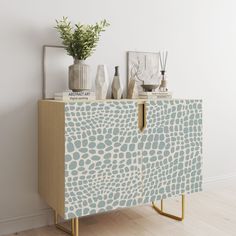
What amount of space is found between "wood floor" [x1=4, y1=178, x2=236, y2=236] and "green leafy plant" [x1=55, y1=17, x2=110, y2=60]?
123cm

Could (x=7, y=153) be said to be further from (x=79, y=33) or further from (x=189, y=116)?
(x=189, y=116)

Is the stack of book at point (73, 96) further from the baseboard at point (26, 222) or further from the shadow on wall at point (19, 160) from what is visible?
the baseboard at point (26, 222)

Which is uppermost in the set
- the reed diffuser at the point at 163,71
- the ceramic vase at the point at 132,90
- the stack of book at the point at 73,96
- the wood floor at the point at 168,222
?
the reed diffuser at the point at 163,71

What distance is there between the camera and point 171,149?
2381 mm

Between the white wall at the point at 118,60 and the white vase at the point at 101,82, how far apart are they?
145 mm

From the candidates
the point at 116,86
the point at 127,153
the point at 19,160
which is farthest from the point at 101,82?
the point at 19,160

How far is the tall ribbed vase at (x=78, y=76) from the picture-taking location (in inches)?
91.9

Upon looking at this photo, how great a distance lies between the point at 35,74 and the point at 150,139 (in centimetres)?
93

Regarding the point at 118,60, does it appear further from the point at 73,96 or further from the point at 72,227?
the point at 72,227

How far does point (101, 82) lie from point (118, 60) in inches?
13.3

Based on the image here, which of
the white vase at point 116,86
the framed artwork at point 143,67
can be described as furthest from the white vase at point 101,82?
the framed artwork at point 143,67

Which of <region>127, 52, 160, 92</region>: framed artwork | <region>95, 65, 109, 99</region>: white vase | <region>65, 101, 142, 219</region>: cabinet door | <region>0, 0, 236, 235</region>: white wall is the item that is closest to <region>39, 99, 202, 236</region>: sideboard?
<region>65, 101, 142, 219</region>: cabinet door

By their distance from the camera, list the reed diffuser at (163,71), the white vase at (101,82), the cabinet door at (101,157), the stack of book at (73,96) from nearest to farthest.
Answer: the cabinet door at (101,157) → the stack of book at (73,96) → the white vase at (101,82) → the reed diffuser at (163,71)

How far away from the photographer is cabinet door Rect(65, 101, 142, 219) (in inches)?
79.1
